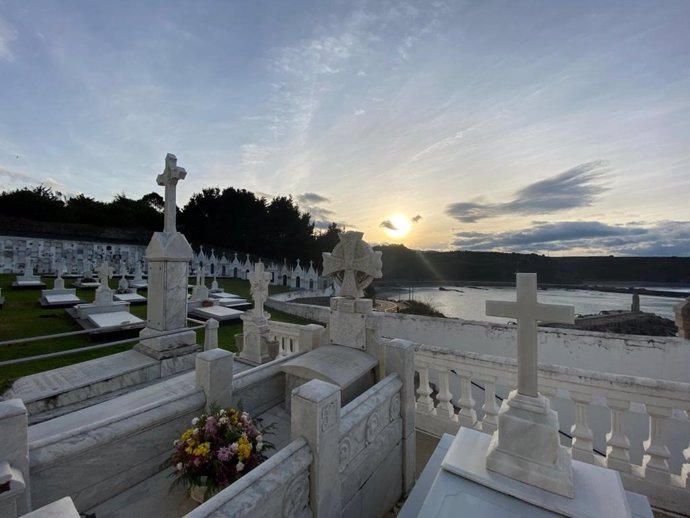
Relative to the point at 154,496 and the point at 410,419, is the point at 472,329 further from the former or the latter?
the point at 154,496

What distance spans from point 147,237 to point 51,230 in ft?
26.8

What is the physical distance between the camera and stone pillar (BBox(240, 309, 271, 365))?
723 centimetres

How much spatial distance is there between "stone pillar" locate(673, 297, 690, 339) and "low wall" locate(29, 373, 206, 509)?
33.0 feet

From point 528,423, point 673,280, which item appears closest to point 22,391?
point 528,423

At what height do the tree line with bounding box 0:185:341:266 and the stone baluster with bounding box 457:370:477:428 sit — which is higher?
the tree line with bounding box 0:185:341:266

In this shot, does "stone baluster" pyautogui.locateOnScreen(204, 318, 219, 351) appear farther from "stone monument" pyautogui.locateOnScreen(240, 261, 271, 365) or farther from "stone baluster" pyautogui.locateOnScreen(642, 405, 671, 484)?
"stone baluster" pyautogui.locateOnScreen(642, 405, 671, 484)

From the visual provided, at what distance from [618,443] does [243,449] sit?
415cm

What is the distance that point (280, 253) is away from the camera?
49688mm

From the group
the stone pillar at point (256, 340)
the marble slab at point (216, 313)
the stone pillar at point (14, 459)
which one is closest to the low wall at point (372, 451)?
the stone pillar at point (14, 459)

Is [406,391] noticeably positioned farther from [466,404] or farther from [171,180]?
[171,180]

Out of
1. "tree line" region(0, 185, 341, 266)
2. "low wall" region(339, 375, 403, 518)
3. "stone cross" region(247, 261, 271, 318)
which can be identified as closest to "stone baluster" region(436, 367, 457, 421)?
"low wall" region(339, 375, 403, 518)

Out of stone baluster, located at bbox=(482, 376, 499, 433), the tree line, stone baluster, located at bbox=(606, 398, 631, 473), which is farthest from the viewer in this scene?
the tree line

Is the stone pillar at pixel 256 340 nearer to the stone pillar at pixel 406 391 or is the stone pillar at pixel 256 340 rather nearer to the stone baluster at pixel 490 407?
the stone pillar at pixel 406 391

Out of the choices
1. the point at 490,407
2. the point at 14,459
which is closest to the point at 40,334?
the point at 14,459
